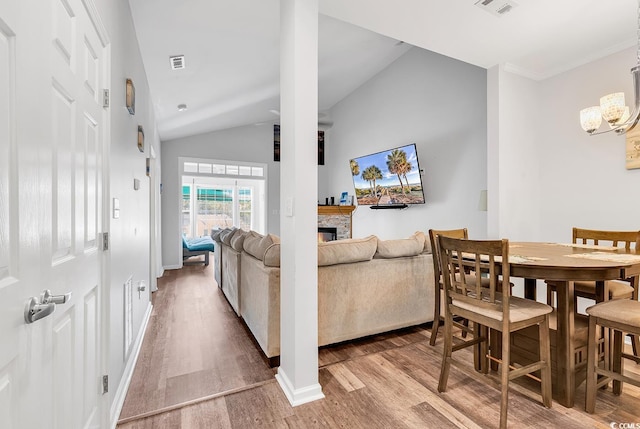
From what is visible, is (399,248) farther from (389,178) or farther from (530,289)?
(389,178)

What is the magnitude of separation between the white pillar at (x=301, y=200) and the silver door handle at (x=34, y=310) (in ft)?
3.86

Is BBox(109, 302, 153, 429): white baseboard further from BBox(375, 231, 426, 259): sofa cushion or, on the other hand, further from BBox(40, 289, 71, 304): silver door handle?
BBox(375, 231, 426, 259): sofa cushion

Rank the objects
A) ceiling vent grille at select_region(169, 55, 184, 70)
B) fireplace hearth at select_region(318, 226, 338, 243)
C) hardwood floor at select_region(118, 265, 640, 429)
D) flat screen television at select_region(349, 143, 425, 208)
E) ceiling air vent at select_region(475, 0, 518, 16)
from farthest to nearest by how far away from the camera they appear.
Answer: fireplace hearth at select_region(318, 226, 338, 243) → flat screen television at select_region(349, 143, 425, 208) → ceiling vent grille at select_region(169, 55, 184, 70) → ceiling air vent at select_region(475, 0, 518, 16) → hardwood floor at select_region(118, 265, 640, 429)

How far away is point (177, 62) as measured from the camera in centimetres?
307

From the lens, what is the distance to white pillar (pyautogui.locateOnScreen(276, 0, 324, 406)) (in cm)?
182

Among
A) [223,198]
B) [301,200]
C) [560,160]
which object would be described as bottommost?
[301,200]

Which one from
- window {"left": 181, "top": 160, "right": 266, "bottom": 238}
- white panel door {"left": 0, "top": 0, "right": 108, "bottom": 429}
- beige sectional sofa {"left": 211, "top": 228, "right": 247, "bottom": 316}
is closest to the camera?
white panel door {"left": 0, "top": 0, "right": 108, "bottom": 429}

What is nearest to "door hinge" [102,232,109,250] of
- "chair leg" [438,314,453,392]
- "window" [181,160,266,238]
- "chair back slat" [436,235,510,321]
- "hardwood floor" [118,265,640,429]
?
"hardwood floor" [118,265,640,429]

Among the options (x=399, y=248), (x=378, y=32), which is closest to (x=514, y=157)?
(x=399, y=248)

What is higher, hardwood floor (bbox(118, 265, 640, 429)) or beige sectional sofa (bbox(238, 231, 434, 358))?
beige sectional sofa (bbox(238, 231, 434, 358))

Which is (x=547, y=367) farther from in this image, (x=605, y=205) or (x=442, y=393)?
(x=605, y=205)

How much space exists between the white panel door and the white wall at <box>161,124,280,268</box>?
5.05 meters

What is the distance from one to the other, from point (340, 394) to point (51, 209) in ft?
5.92

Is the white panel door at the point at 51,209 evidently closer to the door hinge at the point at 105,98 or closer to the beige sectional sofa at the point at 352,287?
the door hinge at the point at 105,98
